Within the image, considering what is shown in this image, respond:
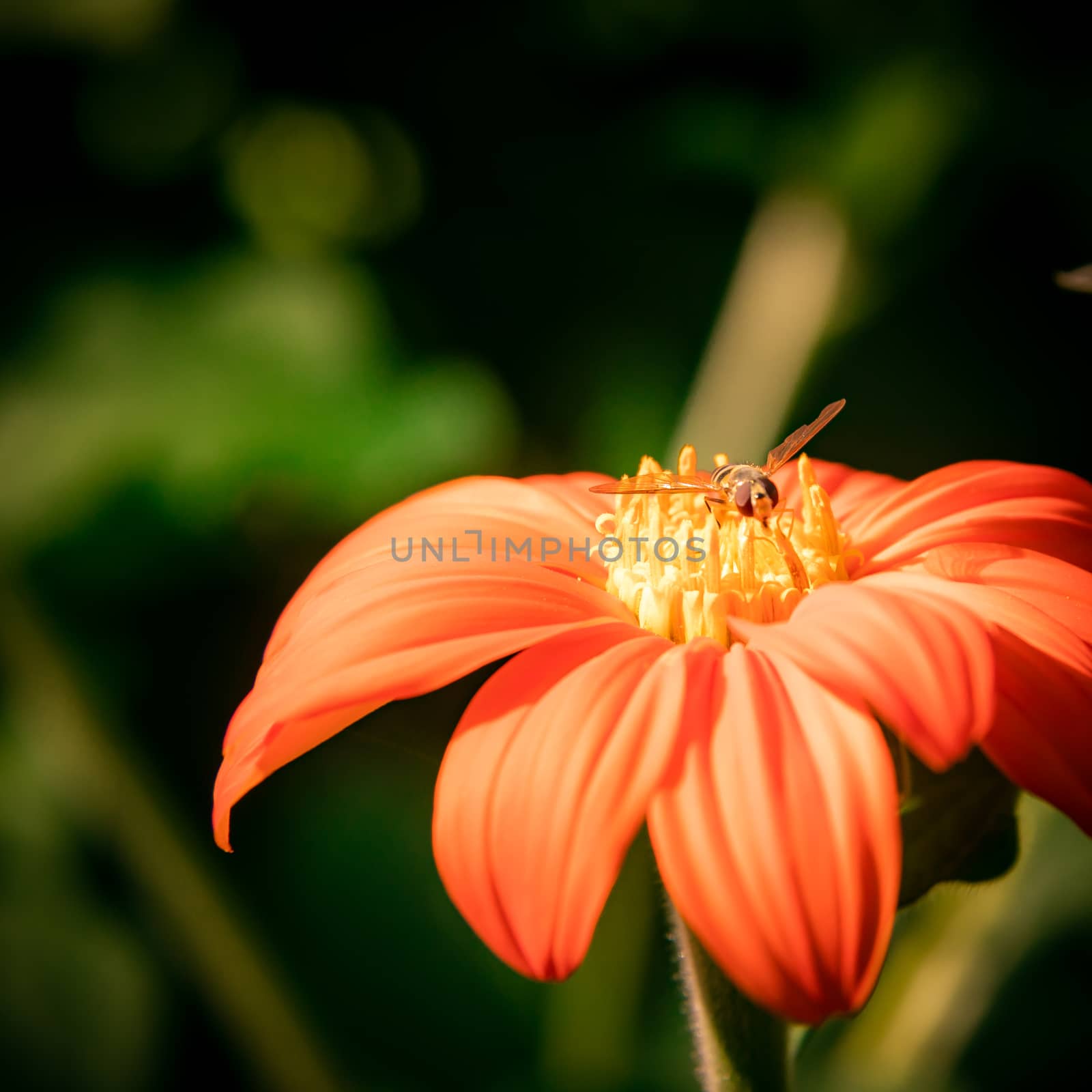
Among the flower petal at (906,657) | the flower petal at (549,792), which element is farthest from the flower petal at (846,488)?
the flower petal at (549,792)

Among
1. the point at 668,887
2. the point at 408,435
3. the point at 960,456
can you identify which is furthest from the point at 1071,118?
the point at 668,887

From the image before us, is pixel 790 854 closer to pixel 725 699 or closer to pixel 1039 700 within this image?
pixel 725 699

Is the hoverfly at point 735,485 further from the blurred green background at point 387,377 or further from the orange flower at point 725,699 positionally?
the blurred green background at point 387,377

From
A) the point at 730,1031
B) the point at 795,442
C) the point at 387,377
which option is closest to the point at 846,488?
the point at 795,442

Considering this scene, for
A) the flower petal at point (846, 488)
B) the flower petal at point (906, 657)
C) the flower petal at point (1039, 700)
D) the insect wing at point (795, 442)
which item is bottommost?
the flower petal at point (1039, 700)

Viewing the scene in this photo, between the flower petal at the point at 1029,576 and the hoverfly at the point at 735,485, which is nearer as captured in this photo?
the flower petal at the point at 1029,576

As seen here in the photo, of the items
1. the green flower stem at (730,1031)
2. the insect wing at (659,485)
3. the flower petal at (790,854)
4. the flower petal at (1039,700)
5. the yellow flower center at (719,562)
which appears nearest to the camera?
the flower petal at (790,854)
